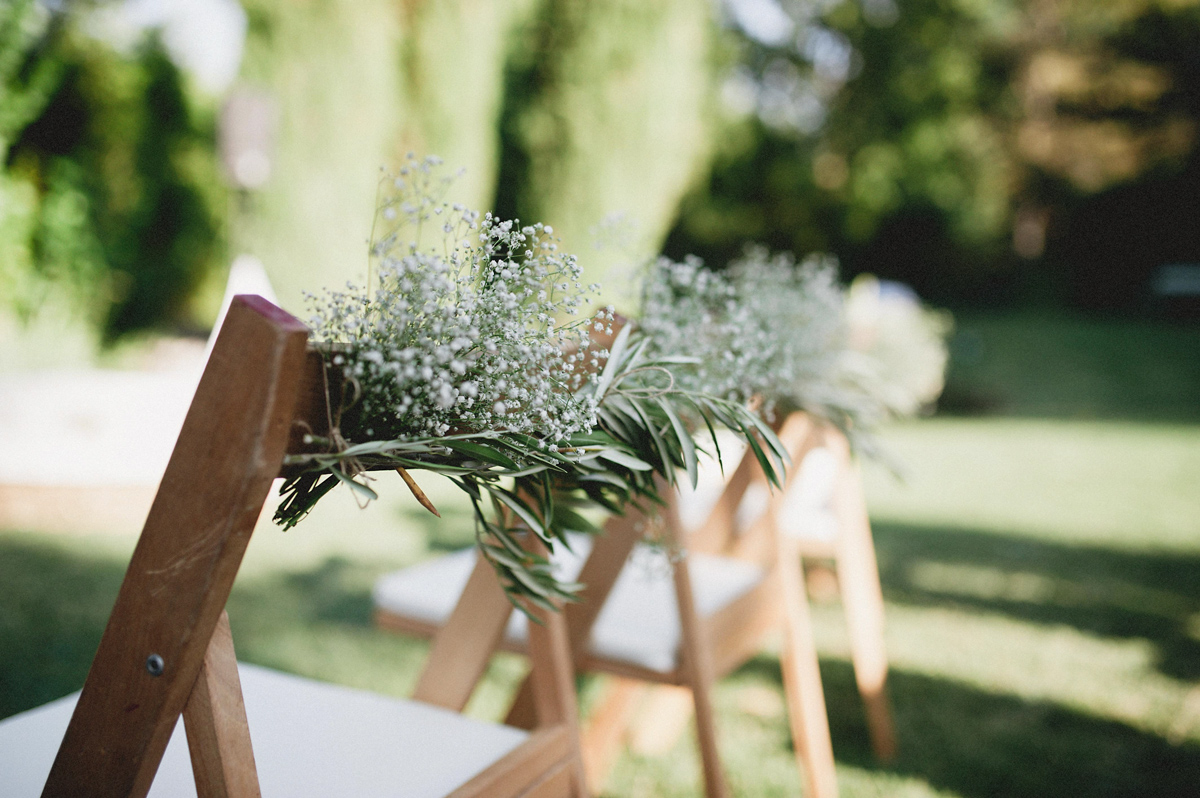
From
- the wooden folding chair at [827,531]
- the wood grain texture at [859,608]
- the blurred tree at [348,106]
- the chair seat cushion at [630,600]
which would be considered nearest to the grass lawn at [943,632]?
the wood grain texture at [859,608]

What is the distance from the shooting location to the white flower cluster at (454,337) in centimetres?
90

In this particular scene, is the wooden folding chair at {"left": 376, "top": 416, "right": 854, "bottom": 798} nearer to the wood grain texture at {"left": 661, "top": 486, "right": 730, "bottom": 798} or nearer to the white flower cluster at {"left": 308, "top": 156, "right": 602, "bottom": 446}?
the wood grain texture at {"left": 661, "top": 486, "right": 730, "bottom": 798}

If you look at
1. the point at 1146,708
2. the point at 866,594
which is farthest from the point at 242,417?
the point at 1146,708

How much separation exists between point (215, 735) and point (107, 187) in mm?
10013

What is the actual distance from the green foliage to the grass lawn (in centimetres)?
472

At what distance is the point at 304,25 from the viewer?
21.5 feet

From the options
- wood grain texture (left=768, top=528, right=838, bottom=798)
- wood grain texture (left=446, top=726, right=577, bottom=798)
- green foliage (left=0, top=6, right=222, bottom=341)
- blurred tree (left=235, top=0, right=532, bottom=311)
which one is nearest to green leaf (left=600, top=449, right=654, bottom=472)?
wood grain texture (left=446, top=726, right=577, bottom=798)

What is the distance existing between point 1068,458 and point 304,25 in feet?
25.7

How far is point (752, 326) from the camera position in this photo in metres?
1.49

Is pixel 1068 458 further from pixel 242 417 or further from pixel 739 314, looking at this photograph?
pixel 242 417

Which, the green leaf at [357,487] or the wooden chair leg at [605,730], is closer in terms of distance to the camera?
the green leaf at [357,487]

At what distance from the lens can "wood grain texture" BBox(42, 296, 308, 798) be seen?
80 centimetres

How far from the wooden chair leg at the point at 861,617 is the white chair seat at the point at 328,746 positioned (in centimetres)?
158

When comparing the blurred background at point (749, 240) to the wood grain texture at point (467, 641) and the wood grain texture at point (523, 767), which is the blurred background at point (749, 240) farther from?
the wood grain texture at point (523, 767)
